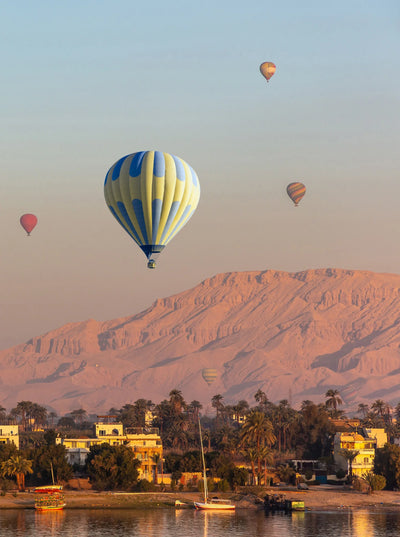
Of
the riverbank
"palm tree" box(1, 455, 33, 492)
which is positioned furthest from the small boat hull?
"palm tree" box(1, 455, 33, 492)

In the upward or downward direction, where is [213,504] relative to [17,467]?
downward

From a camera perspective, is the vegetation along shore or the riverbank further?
the vegetation along shore

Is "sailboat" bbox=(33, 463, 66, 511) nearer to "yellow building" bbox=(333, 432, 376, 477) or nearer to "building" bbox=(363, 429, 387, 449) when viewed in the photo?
"yellow building" bbox=(333, 432, 376, 477)

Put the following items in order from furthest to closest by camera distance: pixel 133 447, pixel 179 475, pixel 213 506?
pixel 133 447 < pixel 179 475 < pixel 213 506

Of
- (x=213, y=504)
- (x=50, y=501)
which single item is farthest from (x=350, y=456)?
(x=50, y=501)

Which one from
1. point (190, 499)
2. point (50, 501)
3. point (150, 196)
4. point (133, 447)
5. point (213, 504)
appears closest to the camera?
point (150, 196)

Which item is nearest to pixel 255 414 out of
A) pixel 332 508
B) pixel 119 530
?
pixel 332 508

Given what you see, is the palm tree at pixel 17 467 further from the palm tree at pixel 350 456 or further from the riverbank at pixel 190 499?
the palm tree at pixel 350 456

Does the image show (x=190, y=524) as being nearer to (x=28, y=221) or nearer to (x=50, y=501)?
(x=50, y=501)
